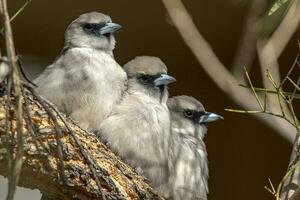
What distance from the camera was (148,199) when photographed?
135 inches

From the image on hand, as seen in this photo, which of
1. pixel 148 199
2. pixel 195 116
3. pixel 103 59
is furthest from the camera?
pixel 195 116

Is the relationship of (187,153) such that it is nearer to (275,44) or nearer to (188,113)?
(188,113)

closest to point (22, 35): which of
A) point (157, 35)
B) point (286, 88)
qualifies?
point (157, 35)

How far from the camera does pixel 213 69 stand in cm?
561

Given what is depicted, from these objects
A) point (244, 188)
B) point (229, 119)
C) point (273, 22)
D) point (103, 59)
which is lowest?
point (244, 188)

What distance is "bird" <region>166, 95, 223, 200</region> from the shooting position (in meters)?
4.45

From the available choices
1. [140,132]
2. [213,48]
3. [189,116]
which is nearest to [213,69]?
[189,116]

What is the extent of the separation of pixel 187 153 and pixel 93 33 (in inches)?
31.8

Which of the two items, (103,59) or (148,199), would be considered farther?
(103,59)

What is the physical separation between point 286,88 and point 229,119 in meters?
0.52

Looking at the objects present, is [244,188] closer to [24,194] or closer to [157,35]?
[157,35]

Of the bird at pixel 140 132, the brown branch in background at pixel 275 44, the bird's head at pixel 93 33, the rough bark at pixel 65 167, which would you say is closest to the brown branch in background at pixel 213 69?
the brown branch in background at pixel 275 44

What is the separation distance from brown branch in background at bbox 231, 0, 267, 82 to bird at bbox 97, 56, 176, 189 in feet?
5.27

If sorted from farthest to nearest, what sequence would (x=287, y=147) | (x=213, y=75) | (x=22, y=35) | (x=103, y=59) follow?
(x=287, y=147) < (x=22, y=35) < (x=213, y=75) < (x=103, y=59)
